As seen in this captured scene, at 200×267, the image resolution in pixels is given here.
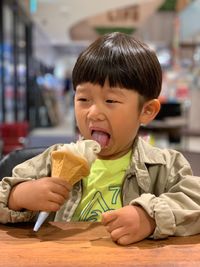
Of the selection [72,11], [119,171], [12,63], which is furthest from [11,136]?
[119,171]

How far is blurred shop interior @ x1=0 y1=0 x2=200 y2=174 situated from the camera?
7.86 metres

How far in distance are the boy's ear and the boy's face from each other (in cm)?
4

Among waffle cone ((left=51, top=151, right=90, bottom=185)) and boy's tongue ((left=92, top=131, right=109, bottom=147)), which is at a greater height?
boy's tongue ((left=92, top=131, right=109, bottom=147))

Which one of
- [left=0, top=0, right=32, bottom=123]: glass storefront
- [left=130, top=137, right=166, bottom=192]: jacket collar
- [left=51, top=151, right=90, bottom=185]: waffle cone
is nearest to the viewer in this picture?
[left=51, top=151, right=90, bottom=185]: waffle cone

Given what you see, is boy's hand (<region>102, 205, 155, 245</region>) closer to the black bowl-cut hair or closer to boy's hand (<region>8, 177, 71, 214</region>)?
boy's hand (<region>8, 177, 71, 214</region>)

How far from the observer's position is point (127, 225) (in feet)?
2.82

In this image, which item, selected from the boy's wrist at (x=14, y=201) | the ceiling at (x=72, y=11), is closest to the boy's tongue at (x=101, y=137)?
the boy's wrist at (x=14, y=201)

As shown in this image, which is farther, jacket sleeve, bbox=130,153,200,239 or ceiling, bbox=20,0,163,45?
ceiling, bbox=20,0,163,45

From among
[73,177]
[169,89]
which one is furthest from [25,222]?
[169,89]

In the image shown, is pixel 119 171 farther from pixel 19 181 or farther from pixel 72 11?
pixel 72 11

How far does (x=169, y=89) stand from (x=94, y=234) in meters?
7.75

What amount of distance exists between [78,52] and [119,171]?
957cm

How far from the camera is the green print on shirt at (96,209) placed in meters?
1.10

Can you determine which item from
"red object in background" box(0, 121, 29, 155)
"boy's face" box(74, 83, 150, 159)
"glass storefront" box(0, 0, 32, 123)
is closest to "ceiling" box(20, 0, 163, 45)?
"glass storefront" box(0, 0, 32, 123)
